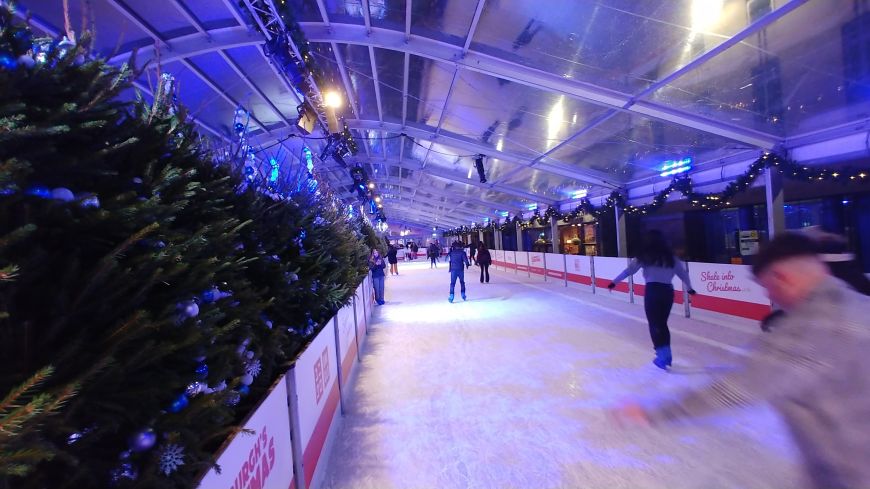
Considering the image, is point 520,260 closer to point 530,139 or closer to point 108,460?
point 530,139

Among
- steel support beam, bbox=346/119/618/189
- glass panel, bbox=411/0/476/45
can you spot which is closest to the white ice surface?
glass panel, bbox=411/0/476/45

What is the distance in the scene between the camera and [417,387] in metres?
4.20

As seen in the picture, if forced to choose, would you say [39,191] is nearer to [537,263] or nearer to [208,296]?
[208,296]

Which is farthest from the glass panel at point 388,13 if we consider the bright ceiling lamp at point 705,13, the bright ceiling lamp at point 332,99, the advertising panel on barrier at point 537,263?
the advertising panel on barrier at point 537,263

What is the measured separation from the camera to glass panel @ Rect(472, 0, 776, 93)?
4844 millimetres

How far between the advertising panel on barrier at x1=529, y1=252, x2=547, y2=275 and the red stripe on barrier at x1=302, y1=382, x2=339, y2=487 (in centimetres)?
1163

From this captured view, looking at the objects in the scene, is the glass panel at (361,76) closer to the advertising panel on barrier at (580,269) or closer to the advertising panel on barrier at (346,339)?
the advertising panel on barrier at (346,339)

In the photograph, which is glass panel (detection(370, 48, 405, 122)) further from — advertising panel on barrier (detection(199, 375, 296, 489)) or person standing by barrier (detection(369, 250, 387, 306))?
advertising panel on barrier (detection(199, 375, 296, 489))

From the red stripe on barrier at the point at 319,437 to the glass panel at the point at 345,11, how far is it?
560 cm

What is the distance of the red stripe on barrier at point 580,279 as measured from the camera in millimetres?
10954

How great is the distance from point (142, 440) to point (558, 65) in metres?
6.97

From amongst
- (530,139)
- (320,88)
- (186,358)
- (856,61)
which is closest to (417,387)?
(186,358)

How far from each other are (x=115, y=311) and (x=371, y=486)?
211 centimetres

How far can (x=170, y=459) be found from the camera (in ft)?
3.52
